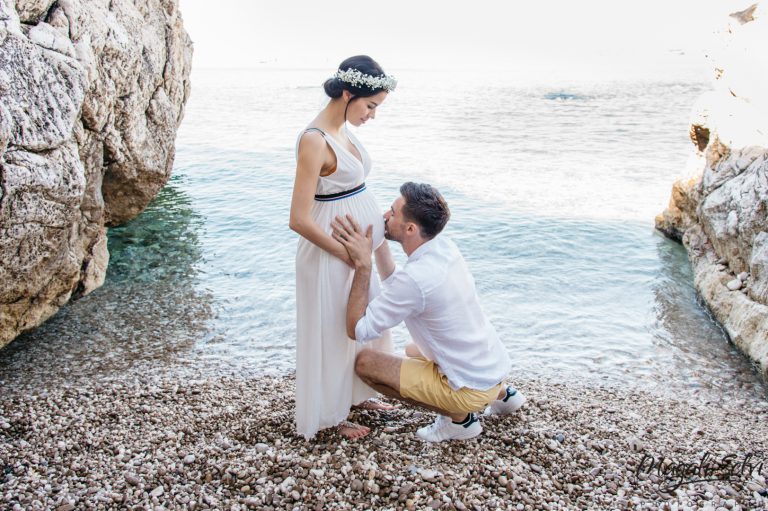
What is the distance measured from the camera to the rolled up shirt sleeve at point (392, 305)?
12.2ft

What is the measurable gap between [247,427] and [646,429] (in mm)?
3393

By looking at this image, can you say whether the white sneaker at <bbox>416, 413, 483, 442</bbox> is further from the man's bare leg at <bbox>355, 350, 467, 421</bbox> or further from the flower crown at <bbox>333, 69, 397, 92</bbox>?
the flower crown at <bbox>333, 69, 397, 92</bbox>

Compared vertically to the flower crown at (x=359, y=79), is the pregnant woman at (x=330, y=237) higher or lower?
lower

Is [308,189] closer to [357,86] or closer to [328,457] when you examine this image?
[357,86]

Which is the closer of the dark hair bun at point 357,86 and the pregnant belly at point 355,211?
the dark hair bun at point 357,86

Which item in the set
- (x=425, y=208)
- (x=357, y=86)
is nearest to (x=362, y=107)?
Answer: (x=357, y=86)

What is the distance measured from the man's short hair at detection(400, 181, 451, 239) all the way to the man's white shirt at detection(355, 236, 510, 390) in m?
0.11

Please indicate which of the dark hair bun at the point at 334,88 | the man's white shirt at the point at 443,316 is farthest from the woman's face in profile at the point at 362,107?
the man's white shirt at the point at 443,316

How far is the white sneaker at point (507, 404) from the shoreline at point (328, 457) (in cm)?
8

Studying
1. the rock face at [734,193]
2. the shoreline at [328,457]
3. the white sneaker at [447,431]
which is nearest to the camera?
the shoreline at [328,457]

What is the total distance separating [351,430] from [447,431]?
27.7 inches

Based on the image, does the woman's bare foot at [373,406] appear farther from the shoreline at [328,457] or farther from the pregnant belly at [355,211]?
the pregnant belly at [355,211]

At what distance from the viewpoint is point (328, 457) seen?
402 centimetres

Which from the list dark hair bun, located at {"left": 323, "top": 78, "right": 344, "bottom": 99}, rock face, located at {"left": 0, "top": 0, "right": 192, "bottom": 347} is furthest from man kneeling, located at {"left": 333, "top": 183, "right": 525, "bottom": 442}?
rock face, located at {"left": 0, "top": 0, "right": 192, "bottom": 347}
